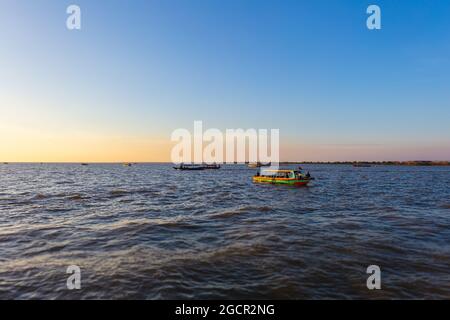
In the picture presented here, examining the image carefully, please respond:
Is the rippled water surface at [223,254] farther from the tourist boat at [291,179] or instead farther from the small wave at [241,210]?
the tourist boat at [291,179]

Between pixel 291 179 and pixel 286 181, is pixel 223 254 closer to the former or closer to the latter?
pixel 291 179

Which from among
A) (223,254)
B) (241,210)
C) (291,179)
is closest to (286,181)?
(291,179)

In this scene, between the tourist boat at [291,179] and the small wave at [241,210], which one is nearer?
the small wave at [241,210]

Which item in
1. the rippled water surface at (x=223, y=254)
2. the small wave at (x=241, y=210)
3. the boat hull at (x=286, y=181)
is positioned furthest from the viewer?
the boat hull at (x=286, y=181)

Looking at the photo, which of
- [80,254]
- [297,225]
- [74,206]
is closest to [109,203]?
[74,206]

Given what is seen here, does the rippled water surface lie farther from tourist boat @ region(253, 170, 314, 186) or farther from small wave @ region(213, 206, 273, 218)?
tourist boat @ region(253, 170, 314, 186)

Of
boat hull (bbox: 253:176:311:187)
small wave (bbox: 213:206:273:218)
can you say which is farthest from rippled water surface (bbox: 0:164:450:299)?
boat hull (bbox: 253:176:311:187)

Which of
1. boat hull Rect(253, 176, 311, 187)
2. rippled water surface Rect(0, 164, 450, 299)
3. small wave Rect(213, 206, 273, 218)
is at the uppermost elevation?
boat hull Rect(253, 176, 311, 187)

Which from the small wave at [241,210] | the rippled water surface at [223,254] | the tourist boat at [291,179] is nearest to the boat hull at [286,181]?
the tourist boat at [291,179]

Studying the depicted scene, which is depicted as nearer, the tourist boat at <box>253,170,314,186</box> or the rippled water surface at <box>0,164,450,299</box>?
the rippled water surface at <box>0,164,450,299</box>

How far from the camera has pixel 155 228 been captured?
18422 mm
